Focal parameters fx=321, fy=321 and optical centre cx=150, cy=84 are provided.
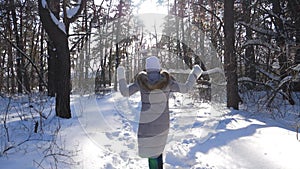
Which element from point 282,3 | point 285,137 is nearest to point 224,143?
point 285,137

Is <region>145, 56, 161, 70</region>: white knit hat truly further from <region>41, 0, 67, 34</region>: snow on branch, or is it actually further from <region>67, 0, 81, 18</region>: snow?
<region>67, 0, 81, 18</region>: snow

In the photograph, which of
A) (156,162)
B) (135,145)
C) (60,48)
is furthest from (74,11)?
(156,162)

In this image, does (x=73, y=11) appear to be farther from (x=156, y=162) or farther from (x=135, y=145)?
(x=156, y=162)

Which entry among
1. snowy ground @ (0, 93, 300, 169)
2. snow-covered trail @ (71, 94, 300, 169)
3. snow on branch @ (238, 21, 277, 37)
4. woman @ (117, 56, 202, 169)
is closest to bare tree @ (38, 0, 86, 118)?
snowy ground @ (0, 93, 300, 169)

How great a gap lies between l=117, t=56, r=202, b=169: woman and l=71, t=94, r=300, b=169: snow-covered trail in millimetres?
1025

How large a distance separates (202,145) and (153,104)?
2.52 meters

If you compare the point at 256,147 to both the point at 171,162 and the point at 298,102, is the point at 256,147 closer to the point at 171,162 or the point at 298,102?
the point at 171,162

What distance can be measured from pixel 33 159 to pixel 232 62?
26.1 feet

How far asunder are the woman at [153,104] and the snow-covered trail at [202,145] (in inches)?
40.4

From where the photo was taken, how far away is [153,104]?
13.1 ft

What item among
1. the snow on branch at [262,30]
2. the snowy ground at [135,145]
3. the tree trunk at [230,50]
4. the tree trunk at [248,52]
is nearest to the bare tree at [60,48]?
the snowy ground at [135,145]

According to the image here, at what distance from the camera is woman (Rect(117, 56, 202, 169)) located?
154 inches

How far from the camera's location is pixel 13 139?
19.9ft

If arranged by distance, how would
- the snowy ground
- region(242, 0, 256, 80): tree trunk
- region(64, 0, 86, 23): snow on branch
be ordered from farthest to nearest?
1. region(242, 0, 256, 80): tree trunk
2. region(64, 0, 86, 23): snow on branch
3. the snowy ground
